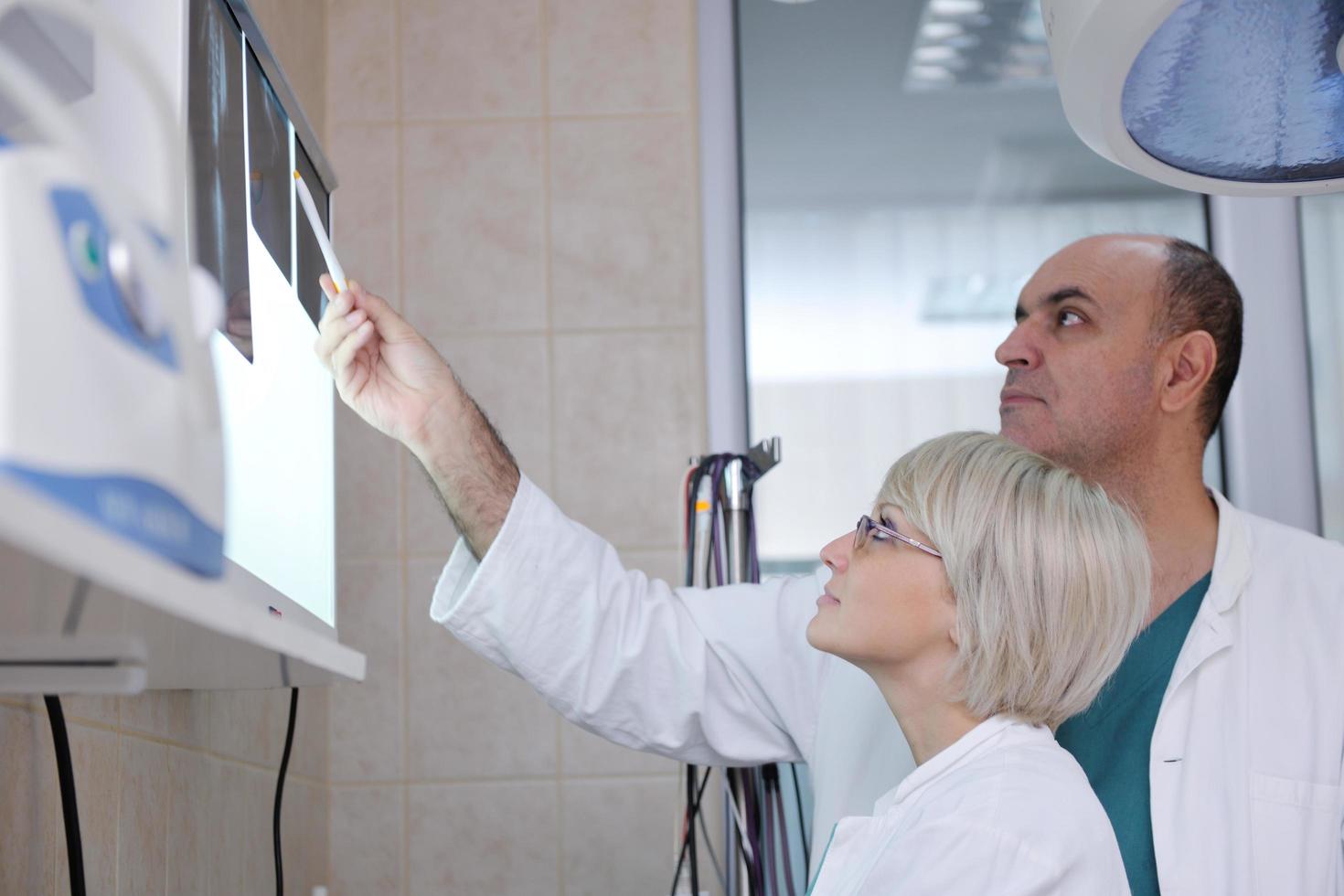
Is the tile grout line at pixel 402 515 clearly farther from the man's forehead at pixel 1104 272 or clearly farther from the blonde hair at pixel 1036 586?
the blonde hair at pixel 1036 586

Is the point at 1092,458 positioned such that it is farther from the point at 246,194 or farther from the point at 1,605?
the point at 1,605

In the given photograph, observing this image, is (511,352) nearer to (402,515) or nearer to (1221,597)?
(402,515)

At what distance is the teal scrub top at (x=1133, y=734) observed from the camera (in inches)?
61.4

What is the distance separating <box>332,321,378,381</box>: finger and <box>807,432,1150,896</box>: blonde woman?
1.76 feet

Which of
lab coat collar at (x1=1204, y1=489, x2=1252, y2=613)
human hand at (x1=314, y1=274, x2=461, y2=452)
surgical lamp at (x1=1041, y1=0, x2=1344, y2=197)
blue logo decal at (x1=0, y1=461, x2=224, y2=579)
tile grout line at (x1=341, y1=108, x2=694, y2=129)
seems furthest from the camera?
tile grout line at (x1=341, y1=108, x2=694, y2=129)

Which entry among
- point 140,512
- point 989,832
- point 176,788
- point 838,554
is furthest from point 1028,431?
point 140,512

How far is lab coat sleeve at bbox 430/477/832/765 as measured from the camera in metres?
1.55

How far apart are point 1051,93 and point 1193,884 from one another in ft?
5.06

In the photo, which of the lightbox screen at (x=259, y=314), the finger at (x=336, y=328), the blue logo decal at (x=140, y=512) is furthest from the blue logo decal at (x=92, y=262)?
the finger at (x=336, y=328)

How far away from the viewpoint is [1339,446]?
2.50 m

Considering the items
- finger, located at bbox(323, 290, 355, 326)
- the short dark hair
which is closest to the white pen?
finger, located at bbox(323, 290, 355, 326)

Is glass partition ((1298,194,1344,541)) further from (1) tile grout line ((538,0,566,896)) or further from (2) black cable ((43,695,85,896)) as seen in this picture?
(2) black cable ((43,695,85,896))

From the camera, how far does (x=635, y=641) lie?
167cm

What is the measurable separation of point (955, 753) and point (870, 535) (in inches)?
9.5
